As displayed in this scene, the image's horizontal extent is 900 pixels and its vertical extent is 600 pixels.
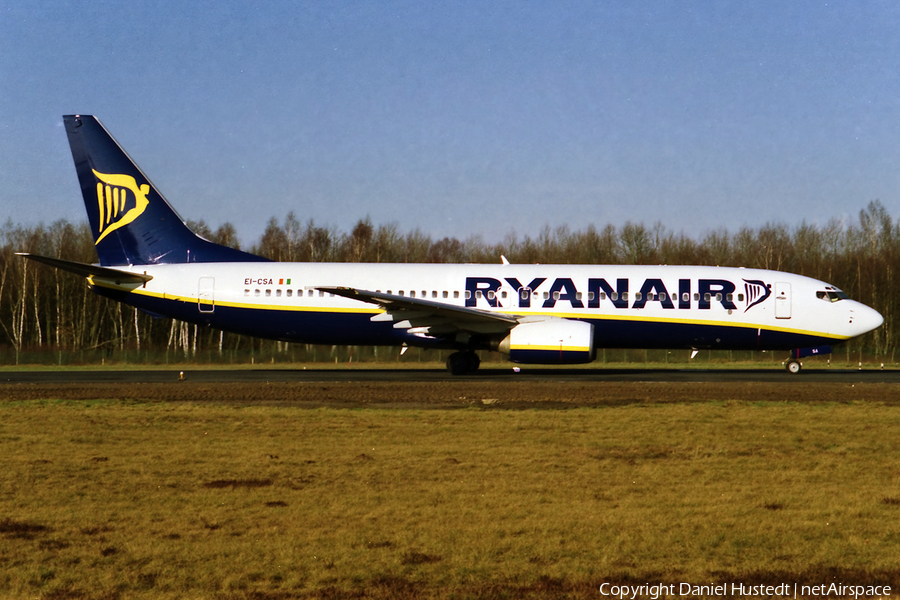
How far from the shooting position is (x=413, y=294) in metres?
26.5

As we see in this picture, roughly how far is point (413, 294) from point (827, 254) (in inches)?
2115

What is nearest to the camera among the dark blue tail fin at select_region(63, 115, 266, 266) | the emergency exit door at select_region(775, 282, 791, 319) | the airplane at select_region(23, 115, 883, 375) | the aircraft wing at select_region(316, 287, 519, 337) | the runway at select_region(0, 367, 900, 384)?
the runway at select_region(0, 367, 900, 384)

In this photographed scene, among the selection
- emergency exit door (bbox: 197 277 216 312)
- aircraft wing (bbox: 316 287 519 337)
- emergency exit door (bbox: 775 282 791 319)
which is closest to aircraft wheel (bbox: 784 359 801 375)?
emergency exit door (bbox: 775 282 791 319)

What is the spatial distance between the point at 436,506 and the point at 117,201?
23329mm

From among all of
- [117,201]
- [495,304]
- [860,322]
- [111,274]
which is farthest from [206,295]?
[860,322]

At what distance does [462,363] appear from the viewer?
86.9 ft

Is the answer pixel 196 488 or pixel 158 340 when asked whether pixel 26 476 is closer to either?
pixel 196 488

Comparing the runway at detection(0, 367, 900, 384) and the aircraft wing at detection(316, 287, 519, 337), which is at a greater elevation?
the aircraft wing at detection(316, 287, 519, 337)

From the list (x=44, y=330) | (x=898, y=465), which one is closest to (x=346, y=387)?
(x=898, y=465)

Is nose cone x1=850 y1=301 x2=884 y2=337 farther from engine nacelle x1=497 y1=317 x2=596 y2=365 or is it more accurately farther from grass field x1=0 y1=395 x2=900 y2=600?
grass field x1=0 y1=395 x2=900 y2=600

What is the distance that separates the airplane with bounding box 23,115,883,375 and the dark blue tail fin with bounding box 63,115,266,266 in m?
0.36

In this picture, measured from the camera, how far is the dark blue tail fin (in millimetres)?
28078

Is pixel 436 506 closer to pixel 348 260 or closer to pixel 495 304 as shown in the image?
pixel 495 304

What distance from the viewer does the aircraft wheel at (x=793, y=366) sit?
1055 inches
